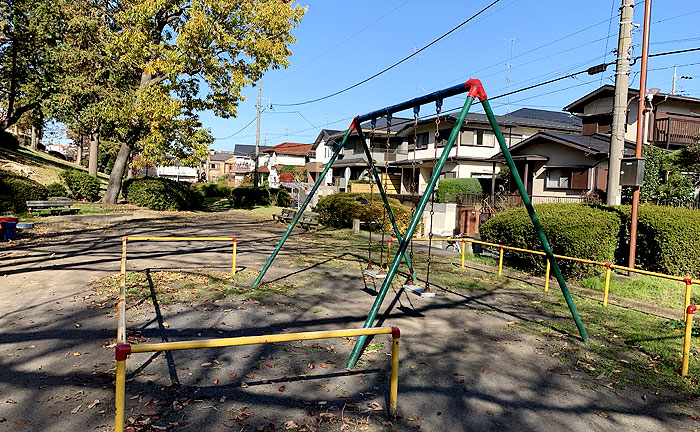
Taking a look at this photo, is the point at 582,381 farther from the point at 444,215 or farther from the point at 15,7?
the point at 15,7

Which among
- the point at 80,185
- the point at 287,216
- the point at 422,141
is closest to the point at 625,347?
the point at 287,216

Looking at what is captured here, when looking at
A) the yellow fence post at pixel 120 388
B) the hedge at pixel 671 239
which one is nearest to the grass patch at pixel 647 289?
the hedge at pixel 671 239

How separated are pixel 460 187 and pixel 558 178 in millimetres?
6056

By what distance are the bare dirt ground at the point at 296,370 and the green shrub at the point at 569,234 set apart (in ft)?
8.20

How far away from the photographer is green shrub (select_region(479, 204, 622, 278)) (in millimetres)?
10602

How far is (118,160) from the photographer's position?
25.9 meters

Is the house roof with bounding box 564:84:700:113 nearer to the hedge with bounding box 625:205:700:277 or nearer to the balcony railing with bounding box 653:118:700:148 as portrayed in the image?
the balcony railing with bounding box 653:118:700:148

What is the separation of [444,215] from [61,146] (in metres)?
103

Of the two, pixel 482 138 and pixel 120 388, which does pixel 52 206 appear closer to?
pixel 120 388

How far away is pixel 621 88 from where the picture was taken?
11.6 meters

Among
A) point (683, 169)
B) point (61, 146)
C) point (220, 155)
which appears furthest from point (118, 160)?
point (220, 155)

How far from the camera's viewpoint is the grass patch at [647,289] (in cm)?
962

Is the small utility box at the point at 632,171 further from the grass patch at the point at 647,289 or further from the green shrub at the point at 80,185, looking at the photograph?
the green shrub at the point at 80,185

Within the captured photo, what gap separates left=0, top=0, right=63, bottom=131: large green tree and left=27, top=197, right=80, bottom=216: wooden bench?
30.8 ft
